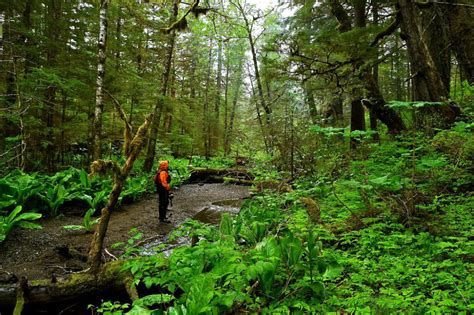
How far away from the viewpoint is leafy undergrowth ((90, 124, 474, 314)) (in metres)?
2.34

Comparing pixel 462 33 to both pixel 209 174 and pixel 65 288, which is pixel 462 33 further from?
pixel 209 174

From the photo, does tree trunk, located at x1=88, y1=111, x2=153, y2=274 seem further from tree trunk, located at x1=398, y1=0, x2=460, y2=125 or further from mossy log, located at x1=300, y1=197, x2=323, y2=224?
tree trunk, located at x1=398, y1=0, x2=460, y2=125

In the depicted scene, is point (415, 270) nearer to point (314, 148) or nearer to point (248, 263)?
point (248, 263)

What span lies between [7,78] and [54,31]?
92.1 inches

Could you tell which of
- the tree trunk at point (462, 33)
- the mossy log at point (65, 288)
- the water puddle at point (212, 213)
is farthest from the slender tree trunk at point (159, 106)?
the tree trunk at point (462, 33)

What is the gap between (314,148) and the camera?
26.5 ft

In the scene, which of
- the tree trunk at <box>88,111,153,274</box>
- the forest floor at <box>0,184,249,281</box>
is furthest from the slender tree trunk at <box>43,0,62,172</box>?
the tree trunk at <box>88,111,153,274</box>

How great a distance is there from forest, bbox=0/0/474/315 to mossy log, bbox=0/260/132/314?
0.02 meters

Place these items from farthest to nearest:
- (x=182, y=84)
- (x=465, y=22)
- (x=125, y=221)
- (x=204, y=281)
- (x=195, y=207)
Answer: (x=182, y=84)
(x=195, y=207)
(x=125, y=221)
(x=465, y=22)
(x=204, y=281)

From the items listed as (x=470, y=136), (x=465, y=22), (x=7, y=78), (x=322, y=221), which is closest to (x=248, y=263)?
(x=322, y=221)

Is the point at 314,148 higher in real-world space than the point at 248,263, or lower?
higher

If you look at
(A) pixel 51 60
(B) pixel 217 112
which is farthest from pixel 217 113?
(A) pixel 51 60

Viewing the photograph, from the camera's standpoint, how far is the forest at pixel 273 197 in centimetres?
268

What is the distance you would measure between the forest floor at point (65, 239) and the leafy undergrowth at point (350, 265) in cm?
199
